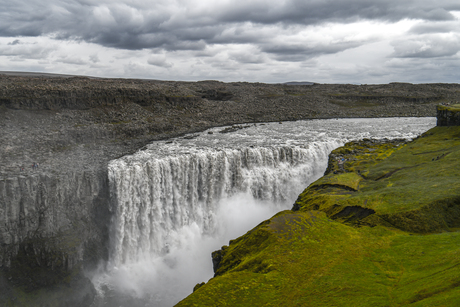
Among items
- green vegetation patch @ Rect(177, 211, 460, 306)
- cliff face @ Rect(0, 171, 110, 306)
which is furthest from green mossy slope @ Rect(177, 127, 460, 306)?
cliff face @ Rect(0, 171, 110, 306)

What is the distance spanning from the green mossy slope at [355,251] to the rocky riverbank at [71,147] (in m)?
20.3

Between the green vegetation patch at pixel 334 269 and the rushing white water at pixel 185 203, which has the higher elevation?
the green vegetation patch at pixel 334 269

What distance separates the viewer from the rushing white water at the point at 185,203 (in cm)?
3173

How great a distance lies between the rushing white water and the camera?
31.7 meters

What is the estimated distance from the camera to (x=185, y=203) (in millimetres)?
35719

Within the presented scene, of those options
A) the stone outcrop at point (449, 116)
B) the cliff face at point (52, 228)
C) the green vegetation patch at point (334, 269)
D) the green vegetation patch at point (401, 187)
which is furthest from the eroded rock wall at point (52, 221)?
the stone outcrop at point (449, 116)

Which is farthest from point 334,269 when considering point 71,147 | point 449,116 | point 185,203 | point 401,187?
point 449,116

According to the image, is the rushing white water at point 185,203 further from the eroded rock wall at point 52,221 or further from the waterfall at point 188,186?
the eroded rock wall at point 52,221

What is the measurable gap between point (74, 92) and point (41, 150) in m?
21.0

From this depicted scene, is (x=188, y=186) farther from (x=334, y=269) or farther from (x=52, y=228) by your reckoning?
(x=334, y=269)

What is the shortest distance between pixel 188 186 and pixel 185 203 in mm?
1981

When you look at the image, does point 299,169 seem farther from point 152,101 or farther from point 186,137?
point 152,101

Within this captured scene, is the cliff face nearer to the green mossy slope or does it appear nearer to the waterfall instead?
the waterfall

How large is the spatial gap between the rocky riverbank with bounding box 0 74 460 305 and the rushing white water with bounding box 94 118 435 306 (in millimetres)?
2490
